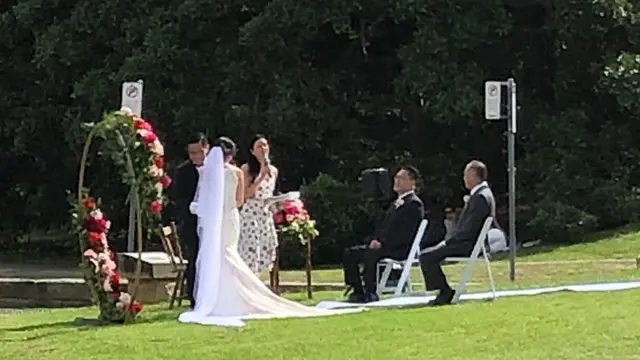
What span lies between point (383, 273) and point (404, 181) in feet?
3.43

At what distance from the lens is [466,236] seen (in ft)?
48.0

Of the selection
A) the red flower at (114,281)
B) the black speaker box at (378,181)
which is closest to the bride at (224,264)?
the red flower at (114,281)

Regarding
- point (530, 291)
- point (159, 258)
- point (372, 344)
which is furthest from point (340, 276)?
point (372, 344)

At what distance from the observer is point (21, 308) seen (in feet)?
62.5

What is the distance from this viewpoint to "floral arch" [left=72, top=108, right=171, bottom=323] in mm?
13453

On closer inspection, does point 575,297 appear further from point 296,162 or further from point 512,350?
point 296,162

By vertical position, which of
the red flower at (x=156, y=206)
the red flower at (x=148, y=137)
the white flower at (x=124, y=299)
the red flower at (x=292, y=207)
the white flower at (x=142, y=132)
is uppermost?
the white flower at (x=142, y=132)

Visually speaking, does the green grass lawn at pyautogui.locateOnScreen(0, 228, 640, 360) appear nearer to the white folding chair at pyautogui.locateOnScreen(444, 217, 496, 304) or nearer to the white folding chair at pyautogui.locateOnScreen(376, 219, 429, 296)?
the white folding chair at pyautogui.locateOnScreen(444, 217, 496, 304)

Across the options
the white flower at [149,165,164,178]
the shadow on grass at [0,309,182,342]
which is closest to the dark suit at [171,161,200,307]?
the shadow on grass at [0,309,182,342]

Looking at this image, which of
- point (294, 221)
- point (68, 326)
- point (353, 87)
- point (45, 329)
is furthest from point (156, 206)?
point (353, 87)

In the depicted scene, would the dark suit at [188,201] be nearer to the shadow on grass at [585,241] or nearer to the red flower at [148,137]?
the red flower at [148,137]

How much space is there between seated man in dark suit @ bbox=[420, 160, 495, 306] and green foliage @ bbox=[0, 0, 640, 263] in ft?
36.9

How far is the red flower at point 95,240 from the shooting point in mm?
13586

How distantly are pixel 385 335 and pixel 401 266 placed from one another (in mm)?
3849
